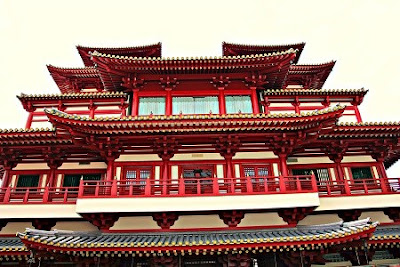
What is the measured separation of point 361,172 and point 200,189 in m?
9.42

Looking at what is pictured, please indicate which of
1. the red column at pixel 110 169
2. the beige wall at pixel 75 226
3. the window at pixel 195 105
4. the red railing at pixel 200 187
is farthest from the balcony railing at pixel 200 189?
the window at pixel 195 105

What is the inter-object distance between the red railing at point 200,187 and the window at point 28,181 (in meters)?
3.09

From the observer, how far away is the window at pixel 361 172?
15.7 metres

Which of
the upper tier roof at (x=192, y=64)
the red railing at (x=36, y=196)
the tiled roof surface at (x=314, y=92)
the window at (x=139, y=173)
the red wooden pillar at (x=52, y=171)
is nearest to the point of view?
the red railing at (x=36, y=196)

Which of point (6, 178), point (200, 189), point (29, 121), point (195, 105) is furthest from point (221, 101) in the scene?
point (6, 178)

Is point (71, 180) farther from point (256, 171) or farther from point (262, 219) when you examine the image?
point (262, 219)

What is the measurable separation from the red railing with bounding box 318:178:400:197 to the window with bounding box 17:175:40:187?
49.3ft

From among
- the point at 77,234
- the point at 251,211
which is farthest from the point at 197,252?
the point at 77,234

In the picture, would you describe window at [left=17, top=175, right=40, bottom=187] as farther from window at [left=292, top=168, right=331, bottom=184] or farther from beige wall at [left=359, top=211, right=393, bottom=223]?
beige wall at [left=359, top=211, right=393, bottom=223]

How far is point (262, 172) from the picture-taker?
14.8m

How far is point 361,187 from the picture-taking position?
1502 cm

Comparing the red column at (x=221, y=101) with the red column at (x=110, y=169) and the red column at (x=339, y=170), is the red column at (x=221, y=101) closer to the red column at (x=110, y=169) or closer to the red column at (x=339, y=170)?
the red column at (x=110, y=169)

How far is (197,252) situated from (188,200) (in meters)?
2.71

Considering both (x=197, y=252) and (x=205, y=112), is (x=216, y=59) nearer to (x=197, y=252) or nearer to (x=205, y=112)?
(x=205, y=112)
